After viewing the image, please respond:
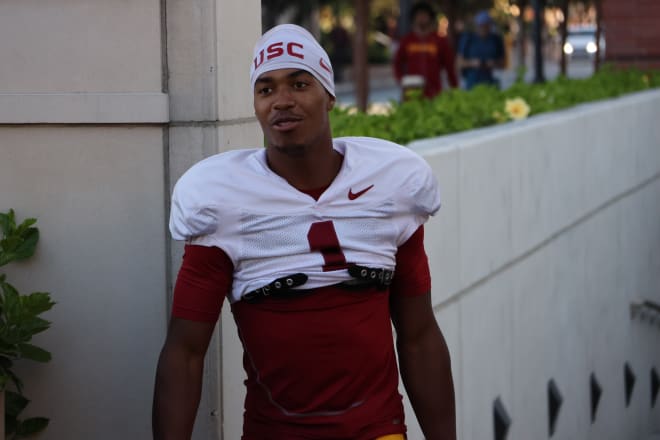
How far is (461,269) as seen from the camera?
5.78 metres

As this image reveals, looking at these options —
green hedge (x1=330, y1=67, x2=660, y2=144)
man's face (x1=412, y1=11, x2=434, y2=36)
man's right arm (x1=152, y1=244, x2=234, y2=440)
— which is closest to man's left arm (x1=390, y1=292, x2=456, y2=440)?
man's right arm (x1=152, y1=244, x2=234, y2=440)

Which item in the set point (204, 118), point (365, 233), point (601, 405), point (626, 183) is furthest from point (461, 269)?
point (626, 183)

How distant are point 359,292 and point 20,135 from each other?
1.14 m

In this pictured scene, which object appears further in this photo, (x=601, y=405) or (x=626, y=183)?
(x=626, y=183)

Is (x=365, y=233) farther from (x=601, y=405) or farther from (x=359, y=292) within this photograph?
(x=601, y=405)

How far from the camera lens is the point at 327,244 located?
3.19 metres

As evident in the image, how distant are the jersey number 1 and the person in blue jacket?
16.3m

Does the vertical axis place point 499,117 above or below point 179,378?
above

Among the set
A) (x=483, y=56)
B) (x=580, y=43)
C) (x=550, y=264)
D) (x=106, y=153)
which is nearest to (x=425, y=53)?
(x=483, y=56)

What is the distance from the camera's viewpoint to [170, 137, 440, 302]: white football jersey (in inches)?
125

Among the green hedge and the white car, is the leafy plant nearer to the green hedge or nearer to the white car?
the green hedge

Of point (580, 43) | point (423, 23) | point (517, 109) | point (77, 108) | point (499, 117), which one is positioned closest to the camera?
point (77, 108)

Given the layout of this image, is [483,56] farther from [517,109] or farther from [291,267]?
[291,267]

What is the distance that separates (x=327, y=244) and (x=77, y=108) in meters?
0.98
